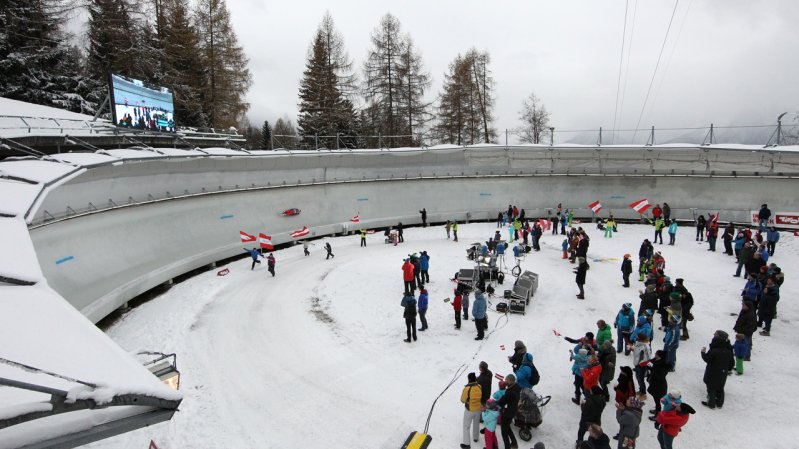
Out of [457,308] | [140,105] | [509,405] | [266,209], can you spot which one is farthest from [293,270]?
[509,405]

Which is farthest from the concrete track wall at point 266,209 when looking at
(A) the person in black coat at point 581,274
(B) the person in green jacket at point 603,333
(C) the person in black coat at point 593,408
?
(A) the person in black coat at point 581,274

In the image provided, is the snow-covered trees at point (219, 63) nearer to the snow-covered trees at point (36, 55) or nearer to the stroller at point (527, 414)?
the snow-covered trees at point (36, 55)

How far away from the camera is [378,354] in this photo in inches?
409

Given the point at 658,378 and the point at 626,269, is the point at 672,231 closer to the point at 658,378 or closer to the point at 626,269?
the point at 626,269

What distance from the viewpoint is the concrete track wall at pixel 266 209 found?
13.2 meters

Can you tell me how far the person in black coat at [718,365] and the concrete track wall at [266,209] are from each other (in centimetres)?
1489

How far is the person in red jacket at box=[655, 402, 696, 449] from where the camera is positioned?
6250 millimetres

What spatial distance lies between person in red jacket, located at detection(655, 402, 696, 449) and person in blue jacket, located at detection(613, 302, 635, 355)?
3199 mm

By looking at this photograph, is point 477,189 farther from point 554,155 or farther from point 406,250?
point 406,250

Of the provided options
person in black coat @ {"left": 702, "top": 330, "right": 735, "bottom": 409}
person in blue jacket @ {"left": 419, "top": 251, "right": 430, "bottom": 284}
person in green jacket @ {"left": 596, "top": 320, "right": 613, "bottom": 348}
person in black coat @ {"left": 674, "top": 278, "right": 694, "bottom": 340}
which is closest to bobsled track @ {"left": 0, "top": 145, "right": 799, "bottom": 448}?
person in black coat @ {"left": 674, "top": 278, "right": 694, "bottom": 340}

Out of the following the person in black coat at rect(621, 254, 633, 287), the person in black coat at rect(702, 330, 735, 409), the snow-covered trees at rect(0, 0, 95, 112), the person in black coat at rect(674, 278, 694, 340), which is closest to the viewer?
the person in black coat at rect(702, 330, 735, 409)

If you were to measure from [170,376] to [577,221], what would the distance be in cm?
2470

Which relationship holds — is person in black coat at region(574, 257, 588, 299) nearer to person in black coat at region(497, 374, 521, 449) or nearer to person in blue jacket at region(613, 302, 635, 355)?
person in blue jacket at region(613, 302, 635, 355)

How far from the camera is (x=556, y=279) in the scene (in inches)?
607
